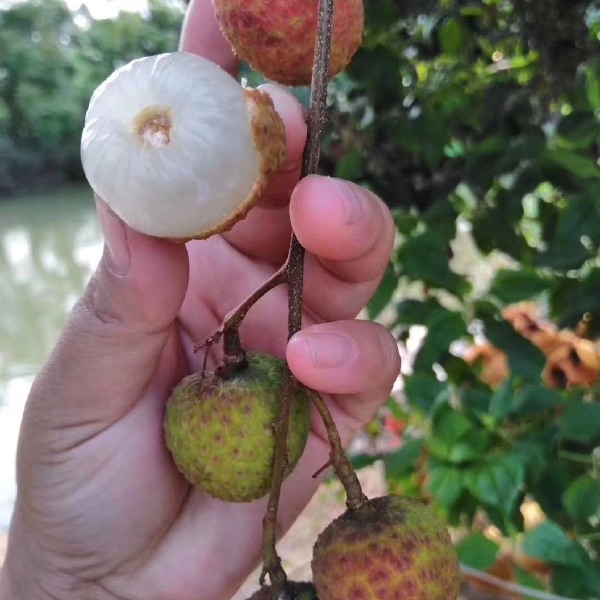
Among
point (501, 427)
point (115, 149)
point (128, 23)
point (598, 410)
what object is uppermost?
point (115, 149)

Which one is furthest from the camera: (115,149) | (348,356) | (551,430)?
(551,430)

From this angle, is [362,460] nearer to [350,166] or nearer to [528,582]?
[528,582]

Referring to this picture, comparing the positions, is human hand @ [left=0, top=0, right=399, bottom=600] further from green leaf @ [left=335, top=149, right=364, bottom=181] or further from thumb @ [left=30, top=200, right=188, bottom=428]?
green leaf @ [left=335, top=149, right=364, bottom=181]

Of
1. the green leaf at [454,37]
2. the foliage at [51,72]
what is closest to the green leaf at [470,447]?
the green leaf at [454,37]

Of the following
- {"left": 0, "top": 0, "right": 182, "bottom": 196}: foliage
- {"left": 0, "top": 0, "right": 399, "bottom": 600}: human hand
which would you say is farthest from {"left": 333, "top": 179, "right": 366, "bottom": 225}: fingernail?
{"left": 0, "top": 0, "right": 182, "bottom": 196}: foliage

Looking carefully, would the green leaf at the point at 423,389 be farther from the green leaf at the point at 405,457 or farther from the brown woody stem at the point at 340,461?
the brown woody stem at the point at 340,461

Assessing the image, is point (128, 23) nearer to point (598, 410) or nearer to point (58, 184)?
point (58, 184)

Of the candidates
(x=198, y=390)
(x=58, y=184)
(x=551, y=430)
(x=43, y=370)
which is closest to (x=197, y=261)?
(x=43, y=370)
